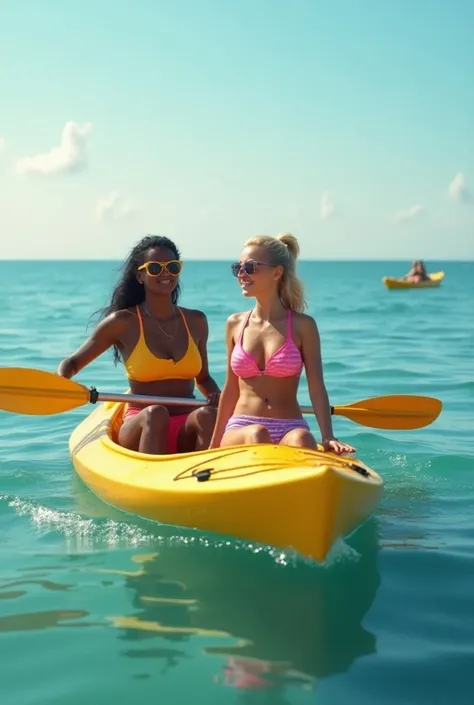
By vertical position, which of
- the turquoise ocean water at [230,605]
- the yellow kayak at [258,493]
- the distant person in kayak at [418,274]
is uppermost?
the distant person in kayak at [418,274]

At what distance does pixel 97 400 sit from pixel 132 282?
0.72 m

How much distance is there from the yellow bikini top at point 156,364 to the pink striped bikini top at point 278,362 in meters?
0.96

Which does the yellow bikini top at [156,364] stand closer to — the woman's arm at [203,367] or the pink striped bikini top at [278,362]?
the woman's arm at [203,367]

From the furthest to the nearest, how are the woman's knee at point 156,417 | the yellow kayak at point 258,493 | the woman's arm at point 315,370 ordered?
1. the woman's knee at point 156,417
2. the woman's arm at point 315,370
3. the yellow kayak at point 258,493

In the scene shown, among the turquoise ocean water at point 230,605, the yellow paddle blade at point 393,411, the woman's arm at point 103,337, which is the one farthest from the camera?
the yellow paddle blade at point 393,411

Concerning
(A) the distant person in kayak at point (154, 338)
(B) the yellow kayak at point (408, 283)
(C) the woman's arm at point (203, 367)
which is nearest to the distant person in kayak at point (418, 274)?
(B) the yellow kayak at point (408, 283)

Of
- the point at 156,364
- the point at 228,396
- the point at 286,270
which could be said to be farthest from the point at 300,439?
the point at 156,364

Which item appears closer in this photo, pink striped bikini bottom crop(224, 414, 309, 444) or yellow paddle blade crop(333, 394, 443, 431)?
pink striped bikini bottom crop(224, 414, 309, 444)

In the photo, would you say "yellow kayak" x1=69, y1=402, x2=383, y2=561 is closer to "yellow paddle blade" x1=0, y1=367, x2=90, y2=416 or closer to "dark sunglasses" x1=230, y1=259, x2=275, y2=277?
"dark sunglasses" x1=230, y1=259, x2=275, y2=277

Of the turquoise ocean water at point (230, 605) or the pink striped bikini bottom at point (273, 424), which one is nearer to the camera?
the turquoise ocean water at point (230, 605)

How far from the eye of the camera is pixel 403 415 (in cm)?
554

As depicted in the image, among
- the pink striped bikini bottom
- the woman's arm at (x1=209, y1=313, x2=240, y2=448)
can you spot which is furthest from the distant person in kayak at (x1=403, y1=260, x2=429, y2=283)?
the pink striped bikini bottom

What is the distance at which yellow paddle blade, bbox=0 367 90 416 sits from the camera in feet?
18.2

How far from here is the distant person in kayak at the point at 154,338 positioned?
17.3ft
